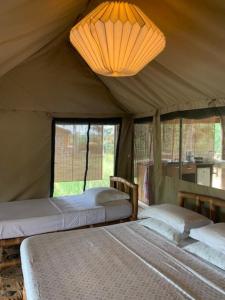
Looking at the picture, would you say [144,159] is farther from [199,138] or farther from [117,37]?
[117,37]

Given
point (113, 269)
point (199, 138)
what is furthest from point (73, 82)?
point (113, 269)

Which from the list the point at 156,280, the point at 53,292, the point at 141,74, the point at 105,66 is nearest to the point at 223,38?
A: the point at 105,66

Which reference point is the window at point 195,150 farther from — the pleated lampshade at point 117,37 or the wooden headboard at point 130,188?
the pleated lampshade at point 117,37

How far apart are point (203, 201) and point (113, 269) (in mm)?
1518

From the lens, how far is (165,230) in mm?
2453

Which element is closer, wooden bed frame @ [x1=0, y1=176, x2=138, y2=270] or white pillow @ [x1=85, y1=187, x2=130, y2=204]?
wooden bed frame @ [x1=0, y1=176, x2=138, y2=270]

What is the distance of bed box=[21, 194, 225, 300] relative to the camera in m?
1.61

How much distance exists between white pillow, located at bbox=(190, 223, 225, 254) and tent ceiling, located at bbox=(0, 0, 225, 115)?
1.32 m

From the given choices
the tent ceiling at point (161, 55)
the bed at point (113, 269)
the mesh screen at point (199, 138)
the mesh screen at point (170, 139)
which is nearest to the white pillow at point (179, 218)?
the bed at point (113, 269)

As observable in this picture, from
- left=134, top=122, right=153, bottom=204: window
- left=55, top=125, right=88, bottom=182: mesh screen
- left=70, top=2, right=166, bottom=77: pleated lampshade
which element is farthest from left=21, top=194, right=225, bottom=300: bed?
left=55, top=125, right=88, bottom=182: mesh screen

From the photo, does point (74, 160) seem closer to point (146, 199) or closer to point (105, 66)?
point (146, 199)

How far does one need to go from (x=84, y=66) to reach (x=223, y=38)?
2486 mm

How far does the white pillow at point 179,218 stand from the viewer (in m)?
2.36

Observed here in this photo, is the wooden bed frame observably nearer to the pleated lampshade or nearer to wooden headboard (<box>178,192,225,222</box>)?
wooden headboard (<box>178,192,225,222</box>)
